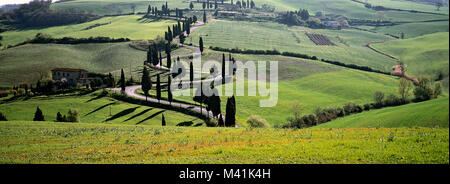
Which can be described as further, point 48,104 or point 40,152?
point 48,104

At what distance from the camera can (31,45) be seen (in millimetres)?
175750

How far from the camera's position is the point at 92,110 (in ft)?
275

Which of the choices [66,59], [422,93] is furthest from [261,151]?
[66,59]

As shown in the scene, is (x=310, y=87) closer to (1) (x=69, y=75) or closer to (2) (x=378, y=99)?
(2) (x=378, y=99)

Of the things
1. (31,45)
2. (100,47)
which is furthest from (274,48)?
(31,45)

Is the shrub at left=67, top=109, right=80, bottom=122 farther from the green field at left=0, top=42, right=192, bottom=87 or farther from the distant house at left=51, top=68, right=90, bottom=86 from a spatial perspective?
the green field at left=0, top=42, right=192, bottom=87
